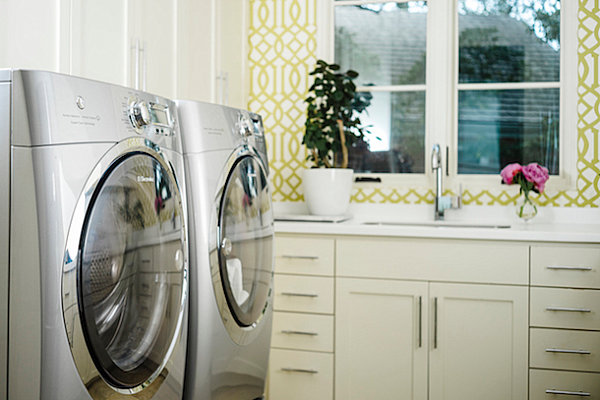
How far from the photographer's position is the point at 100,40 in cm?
194

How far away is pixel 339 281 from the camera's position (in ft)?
8.29

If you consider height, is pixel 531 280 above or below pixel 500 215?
below

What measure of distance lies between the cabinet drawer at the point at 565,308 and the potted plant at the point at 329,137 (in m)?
0.97

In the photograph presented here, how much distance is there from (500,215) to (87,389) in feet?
7.26

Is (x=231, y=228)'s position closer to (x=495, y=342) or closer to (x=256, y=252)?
(x=256, y=252)

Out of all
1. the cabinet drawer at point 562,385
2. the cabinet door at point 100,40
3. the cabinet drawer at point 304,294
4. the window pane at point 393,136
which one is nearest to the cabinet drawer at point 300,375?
the cabinet drawer at point 304,294

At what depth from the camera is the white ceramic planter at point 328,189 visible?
286cm

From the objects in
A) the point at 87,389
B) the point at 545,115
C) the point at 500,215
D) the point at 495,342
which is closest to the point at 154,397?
the point at 87,389

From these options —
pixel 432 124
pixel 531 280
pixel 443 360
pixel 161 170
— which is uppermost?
pixel 432 124

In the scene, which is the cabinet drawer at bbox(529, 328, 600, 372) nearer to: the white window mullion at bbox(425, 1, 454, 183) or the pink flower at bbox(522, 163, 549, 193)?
the pink flower at bbox(522, 163, 549, 193)

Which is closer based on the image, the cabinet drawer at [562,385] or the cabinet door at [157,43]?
the cabinet door at [157,43]

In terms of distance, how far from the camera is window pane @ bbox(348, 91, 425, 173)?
10.0ft

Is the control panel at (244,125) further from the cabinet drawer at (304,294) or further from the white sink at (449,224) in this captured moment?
the white sink at (449,224)

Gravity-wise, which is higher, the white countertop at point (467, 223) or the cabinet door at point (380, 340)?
the white countertop at point (467, 223)
